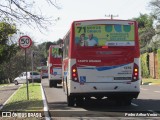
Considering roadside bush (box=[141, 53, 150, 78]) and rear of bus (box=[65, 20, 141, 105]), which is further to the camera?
roadside bush (box=[141, 53, 150, 78])

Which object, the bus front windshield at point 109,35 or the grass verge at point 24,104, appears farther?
the grass verge at point 24,104

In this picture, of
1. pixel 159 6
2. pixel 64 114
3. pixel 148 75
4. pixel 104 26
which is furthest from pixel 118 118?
pixel 159 6

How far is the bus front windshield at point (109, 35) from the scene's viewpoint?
15977mm

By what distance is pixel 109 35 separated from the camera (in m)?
16.0

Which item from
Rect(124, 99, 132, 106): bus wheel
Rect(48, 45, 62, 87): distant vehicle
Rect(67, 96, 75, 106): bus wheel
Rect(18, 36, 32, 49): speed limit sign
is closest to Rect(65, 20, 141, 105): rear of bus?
Rect(67, 96, 75, 106): bus wheel

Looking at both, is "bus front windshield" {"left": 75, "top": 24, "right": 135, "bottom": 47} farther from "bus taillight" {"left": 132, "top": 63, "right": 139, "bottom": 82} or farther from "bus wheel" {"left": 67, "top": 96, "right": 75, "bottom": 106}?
"bus wheel" {"left": 67, "top": 96, "right": 75, "bottom": 106}

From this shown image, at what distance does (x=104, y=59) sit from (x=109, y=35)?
0.94m

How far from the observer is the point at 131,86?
52.0 feet

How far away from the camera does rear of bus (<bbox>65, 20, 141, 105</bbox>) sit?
1576 cm

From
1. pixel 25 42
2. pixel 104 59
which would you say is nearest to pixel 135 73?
pixel 104 59

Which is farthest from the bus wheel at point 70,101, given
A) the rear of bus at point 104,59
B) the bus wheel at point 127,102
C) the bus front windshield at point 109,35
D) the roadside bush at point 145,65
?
the roadside bush at point 145,65

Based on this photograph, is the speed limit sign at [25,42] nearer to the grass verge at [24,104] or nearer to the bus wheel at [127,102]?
the grass verge at [24,104]

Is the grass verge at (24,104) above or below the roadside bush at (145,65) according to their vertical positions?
below

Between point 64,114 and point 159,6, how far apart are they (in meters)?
60.5
